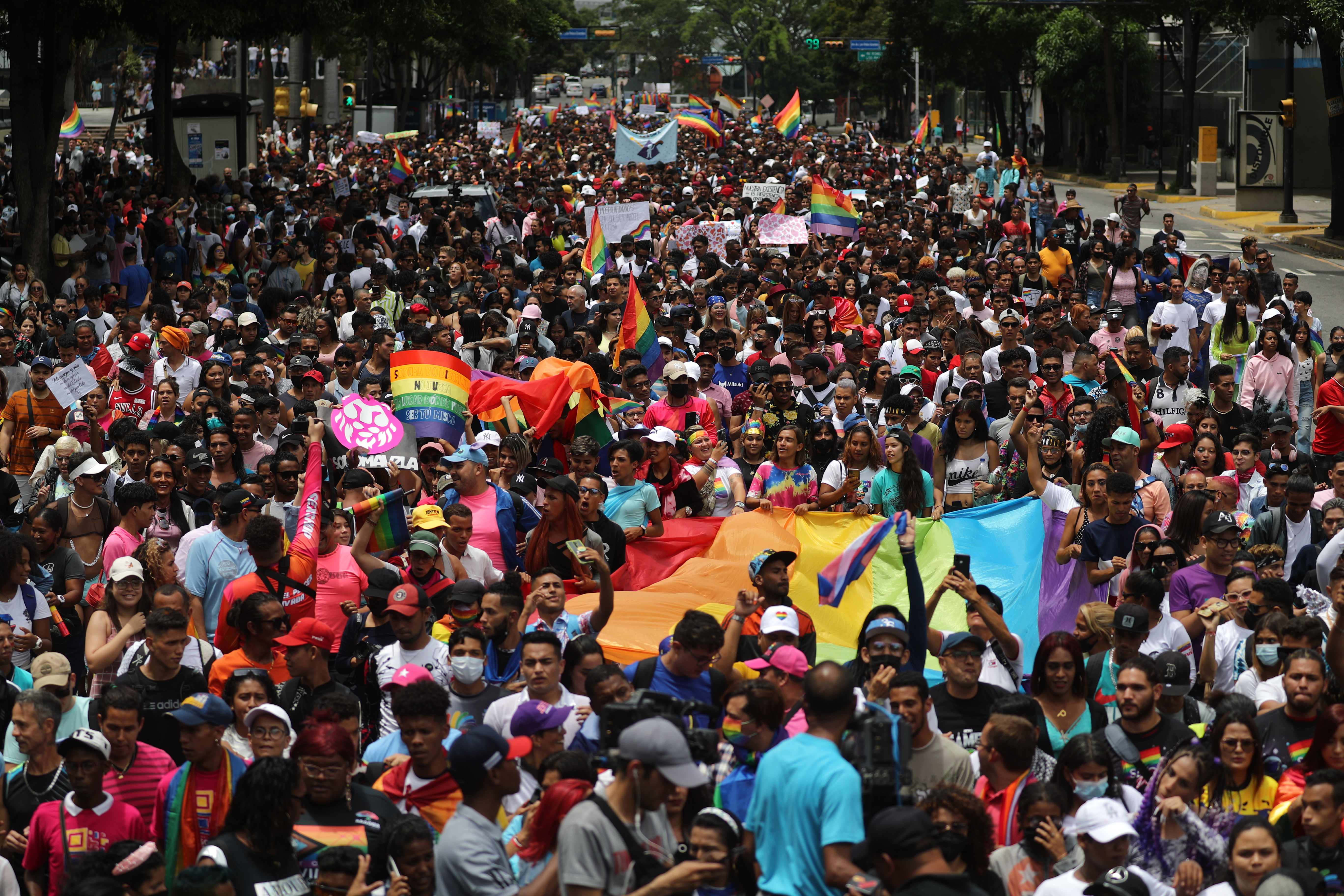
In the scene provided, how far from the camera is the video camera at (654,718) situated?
202 inches

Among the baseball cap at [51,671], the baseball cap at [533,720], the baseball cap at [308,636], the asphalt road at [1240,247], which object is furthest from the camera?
the asphalt road at [1240,247]

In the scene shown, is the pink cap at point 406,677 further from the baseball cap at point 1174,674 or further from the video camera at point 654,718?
the baseball cap at point 1174,674

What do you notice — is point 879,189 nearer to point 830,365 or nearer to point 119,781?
point 830,365

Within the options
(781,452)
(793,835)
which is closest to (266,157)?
→ (781,452)

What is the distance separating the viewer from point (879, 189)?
3419 cm

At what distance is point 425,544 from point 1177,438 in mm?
5259

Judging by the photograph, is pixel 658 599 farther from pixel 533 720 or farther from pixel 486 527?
pixel 533 720

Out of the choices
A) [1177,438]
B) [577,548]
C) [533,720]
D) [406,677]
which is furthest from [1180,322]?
[533,720]

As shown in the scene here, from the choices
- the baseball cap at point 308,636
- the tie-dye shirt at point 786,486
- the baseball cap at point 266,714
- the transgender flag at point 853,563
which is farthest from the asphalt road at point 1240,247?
the baseball cap at point 266,714

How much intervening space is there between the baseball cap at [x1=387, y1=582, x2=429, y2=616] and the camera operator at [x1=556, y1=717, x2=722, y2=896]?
247cm

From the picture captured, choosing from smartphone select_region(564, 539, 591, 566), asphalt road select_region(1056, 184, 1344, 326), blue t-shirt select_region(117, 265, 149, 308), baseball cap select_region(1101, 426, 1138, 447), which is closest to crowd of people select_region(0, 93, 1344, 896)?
smartphone select_region(564, 539, 591, 566)

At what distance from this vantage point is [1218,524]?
8.17m

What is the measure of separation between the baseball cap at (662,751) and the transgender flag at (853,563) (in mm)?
3199

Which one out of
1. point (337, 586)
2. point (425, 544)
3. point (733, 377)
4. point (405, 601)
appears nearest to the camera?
point (405, 601)
